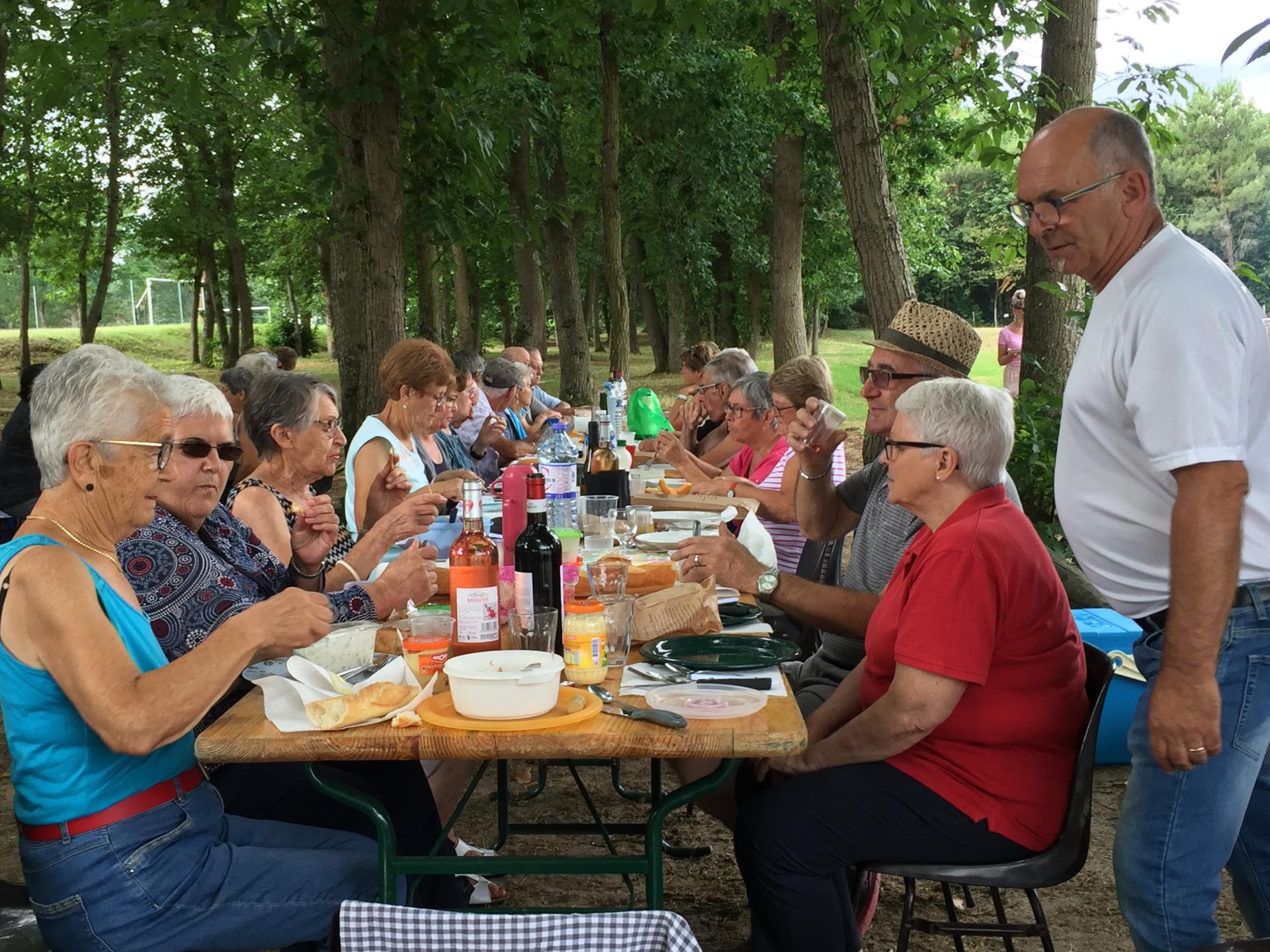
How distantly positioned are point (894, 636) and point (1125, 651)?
2.24 m

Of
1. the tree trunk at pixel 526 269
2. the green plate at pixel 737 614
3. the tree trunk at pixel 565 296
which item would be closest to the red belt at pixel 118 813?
the green plate at pixel 737 614

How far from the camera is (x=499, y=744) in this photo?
212 cm

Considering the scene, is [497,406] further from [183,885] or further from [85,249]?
[85,249]

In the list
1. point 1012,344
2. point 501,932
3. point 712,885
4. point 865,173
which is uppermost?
point 865,173

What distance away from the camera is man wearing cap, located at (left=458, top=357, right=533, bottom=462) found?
25.6ft

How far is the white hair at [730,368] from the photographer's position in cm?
702

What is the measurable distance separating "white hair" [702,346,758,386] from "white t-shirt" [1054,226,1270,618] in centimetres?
452

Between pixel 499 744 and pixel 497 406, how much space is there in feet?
21.4

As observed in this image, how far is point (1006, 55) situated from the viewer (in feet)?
22.4

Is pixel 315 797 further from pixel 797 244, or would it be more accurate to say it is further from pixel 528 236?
pixel 797 244

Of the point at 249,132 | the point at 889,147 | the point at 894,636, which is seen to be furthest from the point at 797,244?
the point at 894,636

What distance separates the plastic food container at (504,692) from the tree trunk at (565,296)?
36.6ft

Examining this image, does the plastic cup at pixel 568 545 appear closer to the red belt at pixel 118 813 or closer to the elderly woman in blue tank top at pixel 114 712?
the elderly woman in blue tank top at pixel 114 712

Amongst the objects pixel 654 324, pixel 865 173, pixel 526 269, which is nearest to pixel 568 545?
pixel 865 173
